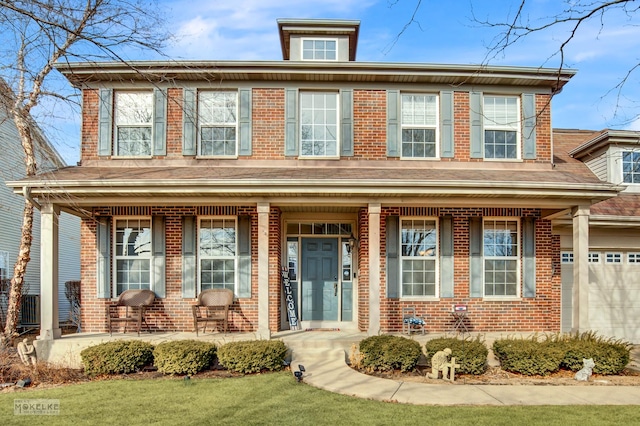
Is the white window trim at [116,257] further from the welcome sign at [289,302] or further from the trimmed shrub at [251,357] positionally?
the trimmed shrub at [251,357]

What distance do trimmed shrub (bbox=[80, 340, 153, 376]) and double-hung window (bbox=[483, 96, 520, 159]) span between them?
785 centimetres

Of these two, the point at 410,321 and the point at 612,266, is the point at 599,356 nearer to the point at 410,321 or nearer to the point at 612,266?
the point at 410,321

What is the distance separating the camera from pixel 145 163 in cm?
1064

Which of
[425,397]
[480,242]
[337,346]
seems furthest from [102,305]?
[480,242]

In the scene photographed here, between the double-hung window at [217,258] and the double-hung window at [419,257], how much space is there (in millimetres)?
3528

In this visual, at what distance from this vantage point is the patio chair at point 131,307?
10039 millimetres

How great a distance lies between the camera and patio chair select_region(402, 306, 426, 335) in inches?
394

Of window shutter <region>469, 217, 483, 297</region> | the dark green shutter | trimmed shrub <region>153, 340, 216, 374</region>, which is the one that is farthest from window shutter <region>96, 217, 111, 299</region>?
window shutter <region>469, 217, 483, 297</region>

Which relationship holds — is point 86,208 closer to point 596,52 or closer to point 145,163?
point 145,163

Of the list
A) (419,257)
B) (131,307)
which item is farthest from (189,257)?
(419,257)

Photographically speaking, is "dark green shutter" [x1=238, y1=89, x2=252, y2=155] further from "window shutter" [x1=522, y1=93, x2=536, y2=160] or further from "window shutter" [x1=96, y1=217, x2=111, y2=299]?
"window shutter" [x1=522, y1=93, x2=536, y2=160]

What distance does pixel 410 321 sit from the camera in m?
10.0

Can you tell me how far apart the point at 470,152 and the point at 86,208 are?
26.6ft

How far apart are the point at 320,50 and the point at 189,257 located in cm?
582
